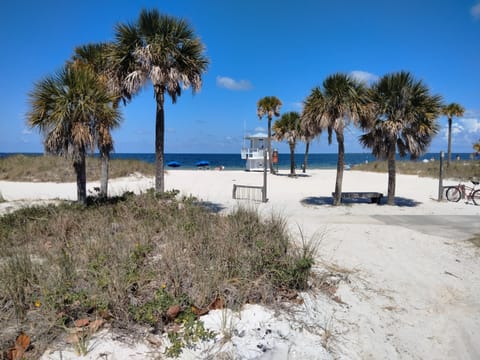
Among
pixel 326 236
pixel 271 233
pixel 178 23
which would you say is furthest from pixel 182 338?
pixel 178 23

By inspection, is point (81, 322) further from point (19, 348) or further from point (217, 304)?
point (217, 304)

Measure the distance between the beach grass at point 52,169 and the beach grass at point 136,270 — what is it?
57.5ft

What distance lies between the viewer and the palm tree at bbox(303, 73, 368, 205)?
11727 mm

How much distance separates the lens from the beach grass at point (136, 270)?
313cm

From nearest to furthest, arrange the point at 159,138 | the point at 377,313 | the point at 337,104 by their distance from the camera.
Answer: the point at 377,313 → the point at 159,138 → the point at 337,104

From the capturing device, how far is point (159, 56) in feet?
30.4

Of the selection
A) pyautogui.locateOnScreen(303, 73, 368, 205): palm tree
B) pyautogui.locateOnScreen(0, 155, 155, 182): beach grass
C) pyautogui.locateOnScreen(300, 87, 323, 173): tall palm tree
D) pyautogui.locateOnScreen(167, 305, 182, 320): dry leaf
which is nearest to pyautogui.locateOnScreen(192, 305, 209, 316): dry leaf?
pyautogui.locateOnScreen(167, 305, 182, 320): dry leaf

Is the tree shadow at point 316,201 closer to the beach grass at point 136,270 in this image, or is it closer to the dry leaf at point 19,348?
the beach grass at point 136,270

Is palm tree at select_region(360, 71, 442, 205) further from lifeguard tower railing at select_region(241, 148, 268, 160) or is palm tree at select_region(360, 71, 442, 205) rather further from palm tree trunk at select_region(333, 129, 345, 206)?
lifeguard tower railing at select_region(241, 148, 268, 160)

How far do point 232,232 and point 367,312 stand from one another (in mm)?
2441

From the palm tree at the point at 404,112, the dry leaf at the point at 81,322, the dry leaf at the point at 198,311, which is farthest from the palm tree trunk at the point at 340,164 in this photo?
the dry leaf at the point at 81,322

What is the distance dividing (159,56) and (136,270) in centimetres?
748

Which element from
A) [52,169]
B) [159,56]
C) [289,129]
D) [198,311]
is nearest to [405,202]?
[159,56]

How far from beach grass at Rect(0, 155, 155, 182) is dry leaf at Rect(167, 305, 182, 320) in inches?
831
